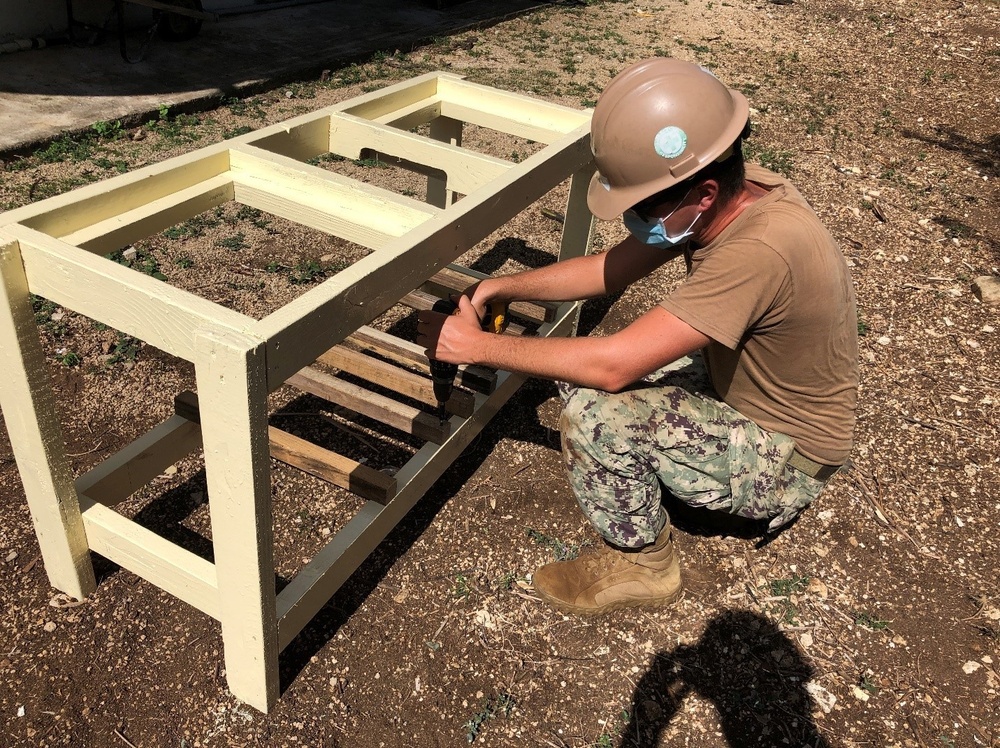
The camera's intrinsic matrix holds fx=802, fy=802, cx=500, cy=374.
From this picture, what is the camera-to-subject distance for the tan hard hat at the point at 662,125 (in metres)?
2.04

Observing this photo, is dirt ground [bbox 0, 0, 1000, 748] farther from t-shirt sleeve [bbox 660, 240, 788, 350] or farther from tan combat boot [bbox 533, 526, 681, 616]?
t-shirt sleeve [bbox 660, 240, 788, 350]

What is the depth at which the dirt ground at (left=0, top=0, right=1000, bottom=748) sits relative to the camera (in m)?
2.36

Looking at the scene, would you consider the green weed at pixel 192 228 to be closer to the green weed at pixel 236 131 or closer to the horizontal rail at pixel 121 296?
the green weed at pixel 236 131

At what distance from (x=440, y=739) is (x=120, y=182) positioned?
1.78 meters

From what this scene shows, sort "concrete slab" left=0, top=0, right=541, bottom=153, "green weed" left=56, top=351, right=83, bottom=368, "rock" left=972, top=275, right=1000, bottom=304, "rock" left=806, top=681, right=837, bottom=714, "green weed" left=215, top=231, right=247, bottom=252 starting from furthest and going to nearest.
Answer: "concrete slab" left=0, top=0, right=541, bottom=153, "rock" left=972, top=275, right=1000, bottom=304, "green weed" left=215, top=231, right=247, bottom=252, "green weed" left=56, top=351, right=83, bottom=368, "rock" left=806, top=681, right=837, bottom=714

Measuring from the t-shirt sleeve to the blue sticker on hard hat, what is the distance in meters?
0.29

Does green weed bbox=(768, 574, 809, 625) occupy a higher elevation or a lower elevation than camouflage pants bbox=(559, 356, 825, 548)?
lower

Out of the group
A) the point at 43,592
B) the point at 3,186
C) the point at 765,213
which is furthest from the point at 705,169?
the point at 3,186

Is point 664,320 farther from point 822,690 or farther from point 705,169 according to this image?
point 822,690

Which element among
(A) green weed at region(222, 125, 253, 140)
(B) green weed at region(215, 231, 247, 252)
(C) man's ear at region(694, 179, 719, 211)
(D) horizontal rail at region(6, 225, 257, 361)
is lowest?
(B) green weed at region(215, 231, 247, 252)

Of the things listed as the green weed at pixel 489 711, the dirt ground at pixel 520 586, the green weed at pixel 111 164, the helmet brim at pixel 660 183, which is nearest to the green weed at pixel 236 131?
the dirt ground at pixel 520 586

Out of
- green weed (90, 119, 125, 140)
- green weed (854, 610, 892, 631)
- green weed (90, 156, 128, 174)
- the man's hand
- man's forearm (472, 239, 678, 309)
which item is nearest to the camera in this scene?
the man's hand

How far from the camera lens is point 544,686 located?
2.48m

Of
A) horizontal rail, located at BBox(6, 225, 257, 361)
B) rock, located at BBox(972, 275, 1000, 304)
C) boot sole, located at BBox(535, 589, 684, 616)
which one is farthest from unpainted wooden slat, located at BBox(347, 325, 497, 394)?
rock, located at BBox(972, 275, 1000, 304)
